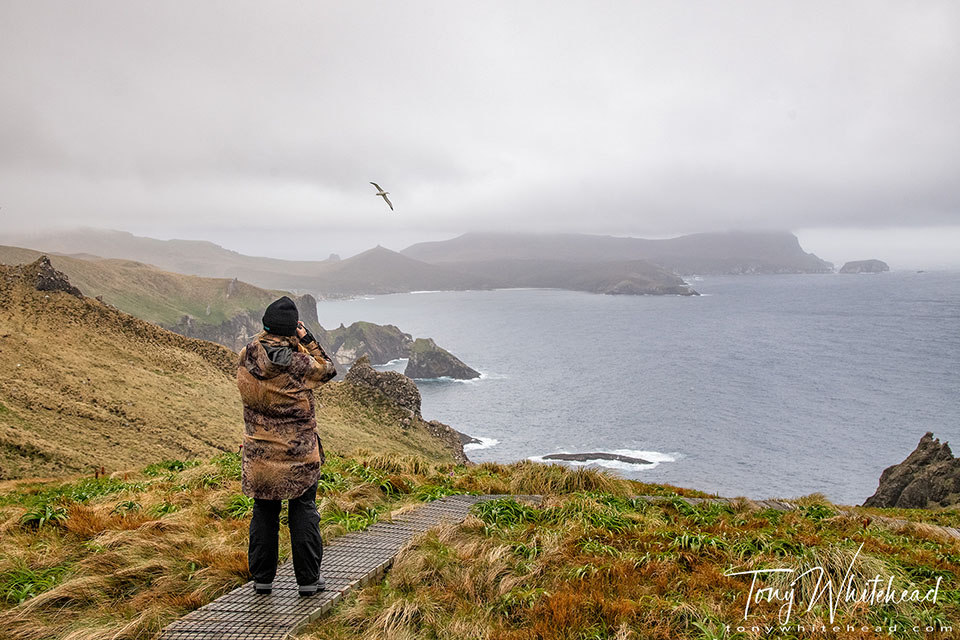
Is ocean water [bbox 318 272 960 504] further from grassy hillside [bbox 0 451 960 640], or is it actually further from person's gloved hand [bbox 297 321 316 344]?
person's gloved hand [bbox 297 321 316 344]

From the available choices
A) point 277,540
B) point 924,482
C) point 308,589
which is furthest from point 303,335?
point 924,482

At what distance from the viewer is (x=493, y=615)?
557cm

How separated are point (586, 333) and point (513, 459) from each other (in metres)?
105

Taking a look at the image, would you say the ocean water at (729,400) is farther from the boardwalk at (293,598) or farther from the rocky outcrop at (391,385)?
the boardwalk at (293,598)

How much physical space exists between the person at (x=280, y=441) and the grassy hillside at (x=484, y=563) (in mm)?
695

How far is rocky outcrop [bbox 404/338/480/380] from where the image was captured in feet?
382

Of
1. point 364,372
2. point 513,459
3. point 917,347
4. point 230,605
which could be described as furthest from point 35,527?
point 917,347

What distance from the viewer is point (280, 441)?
5637mm

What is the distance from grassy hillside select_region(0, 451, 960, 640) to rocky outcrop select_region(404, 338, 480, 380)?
10580cm

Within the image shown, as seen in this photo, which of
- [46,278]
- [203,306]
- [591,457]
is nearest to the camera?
[46,278]

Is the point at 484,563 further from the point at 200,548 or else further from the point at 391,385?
the point at 391,385

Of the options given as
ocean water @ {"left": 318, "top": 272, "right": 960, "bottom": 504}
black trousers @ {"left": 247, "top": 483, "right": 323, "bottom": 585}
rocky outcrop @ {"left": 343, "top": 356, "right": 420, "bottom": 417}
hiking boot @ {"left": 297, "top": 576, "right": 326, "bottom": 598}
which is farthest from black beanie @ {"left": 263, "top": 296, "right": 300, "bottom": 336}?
ocean water @ {"left": 318, "top": 272, "right": 960, "bottom": 504}

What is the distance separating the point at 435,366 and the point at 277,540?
112181mm

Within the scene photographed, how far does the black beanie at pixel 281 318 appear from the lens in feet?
18.1
